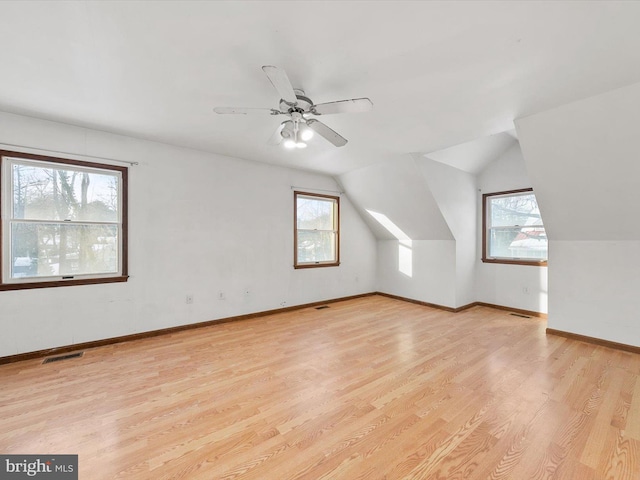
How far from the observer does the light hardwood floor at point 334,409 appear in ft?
4.99

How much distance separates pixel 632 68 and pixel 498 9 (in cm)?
137

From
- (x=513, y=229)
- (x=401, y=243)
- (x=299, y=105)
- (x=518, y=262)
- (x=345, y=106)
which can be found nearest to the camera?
(x=345, y=106)

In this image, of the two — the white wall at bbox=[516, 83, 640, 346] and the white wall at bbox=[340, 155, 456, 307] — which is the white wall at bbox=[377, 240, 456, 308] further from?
the white wall at bbox=[516, 83, 640, 346]

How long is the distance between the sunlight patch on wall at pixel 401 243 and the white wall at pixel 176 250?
136cm

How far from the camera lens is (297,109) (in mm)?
2170

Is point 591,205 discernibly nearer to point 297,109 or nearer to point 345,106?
point 345,106

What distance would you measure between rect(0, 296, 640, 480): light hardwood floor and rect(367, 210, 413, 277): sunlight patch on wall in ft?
7.11

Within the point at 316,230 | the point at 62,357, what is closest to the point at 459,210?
the point at 316,230

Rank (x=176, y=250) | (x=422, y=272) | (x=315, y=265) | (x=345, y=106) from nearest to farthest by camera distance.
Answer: (x=345, y=106)
(x=176, y=250)
(x=315, y=265)
(x=422, y=272)

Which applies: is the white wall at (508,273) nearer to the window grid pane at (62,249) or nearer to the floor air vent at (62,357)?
the window grid pane at (62,249)

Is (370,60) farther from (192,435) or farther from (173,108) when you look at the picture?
(192,435)

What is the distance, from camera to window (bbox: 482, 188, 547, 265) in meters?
4.30
